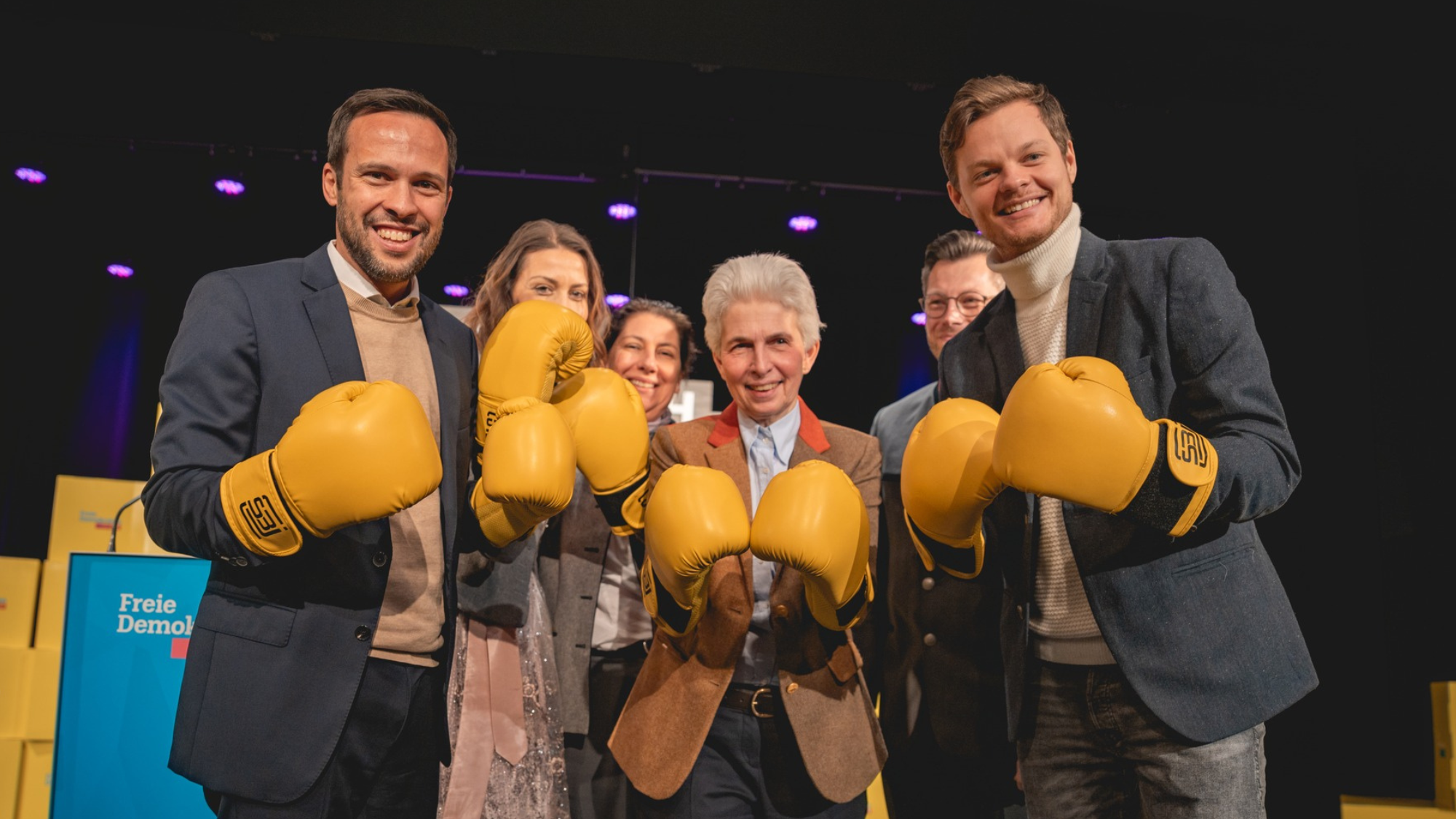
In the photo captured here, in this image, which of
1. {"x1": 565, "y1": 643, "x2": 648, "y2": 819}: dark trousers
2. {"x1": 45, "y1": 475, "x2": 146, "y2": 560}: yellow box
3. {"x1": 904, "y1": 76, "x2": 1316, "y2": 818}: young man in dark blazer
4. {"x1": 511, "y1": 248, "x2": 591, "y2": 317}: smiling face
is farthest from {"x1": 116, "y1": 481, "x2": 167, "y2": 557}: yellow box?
{"x1": 904, "y1": 76, "x2": 1316, "y2": 818}: young man in dark blazer

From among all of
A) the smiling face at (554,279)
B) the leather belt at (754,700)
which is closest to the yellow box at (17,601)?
the smiling face at (554,279)

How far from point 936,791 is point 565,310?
1.42 metres

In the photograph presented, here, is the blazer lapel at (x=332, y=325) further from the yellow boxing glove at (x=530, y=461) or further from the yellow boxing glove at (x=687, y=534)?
the yellow boxing glove at (x=687, y=534)

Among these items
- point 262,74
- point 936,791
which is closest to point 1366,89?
point 936,791

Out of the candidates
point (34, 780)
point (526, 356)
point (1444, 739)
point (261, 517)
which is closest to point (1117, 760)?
point (526, 356)

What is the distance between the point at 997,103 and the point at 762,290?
635mm

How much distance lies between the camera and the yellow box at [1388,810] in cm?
388

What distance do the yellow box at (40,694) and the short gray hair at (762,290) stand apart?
3.49 m

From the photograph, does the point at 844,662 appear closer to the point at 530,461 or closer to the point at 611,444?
the point at 611,444

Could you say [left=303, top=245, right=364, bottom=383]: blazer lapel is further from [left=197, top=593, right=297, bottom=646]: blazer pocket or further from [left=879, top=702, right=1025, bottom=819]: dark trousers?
[left=879, top=702, right=1025, bottom=819]: dark trousers

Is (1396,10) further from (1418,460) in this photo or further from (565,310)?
(565,310)

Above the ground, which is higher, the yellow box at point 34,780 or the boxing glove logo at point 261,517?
the boxing glove logo at point 261,517

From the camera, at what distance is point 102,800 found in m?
2.80

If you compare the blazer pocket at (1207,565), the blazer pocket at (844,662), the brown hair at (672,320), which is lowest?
the blazer pocket at (844,662)
